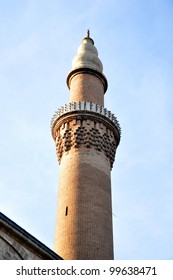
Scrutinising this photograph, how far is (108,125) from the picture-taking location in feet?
62.1

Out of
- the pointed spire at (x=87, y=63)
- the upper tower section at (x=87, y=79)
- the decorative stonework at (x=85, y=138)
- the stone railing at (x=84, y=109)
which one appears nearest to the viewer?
the decorative stonework at (x=85, y=138)

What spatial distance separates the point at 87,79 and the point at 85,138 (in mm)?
3178

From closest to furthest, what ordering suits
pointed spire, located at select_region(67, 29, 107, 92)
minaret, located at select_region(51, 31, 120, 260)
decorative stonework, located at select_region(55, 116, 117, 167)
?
1. minaret, located at select_region(51, 31, 120, 260)
2. decorative stonework, located at select_region(55, 116, 117, 167)
3. pointed spire, located at select_region(67, 29, 107, 92)

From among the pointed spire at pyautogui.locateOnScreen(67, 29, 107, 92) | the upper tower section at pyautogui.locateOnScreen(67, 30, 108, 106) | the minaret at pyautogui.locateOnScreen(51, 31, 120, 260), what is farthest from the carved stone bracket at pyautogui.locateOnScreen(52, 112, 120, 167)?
the pointed spire at pyautogui.locateOnScreen(67, 29, 107, 92)

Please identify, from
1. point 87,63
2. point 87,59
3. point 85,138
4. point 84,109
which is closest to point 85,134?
point 85,138

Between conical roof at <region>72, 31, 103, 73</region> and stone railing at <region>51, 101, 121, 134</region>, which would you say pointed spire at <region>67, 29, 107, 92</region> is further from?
stone railing at <region>51, 101, 121, 134</region>

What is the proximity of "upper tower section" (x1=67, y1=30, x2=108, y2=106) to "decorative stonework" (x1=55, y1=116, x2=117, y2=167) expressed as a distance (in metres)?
1.33

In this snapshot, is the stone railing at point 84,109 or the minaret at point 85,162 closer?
the minaret at point 85,162

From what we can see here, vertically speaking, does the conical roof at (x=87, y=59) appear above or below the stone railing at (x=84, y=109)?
above

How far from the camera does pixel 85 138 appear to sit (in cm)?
1802

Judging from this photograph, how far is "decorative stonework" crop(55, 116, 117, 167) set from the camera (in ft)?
59.0

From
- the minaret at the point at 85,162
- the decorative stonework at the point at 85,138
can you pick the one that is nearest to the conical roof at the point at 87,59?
the minaret at the point at 85,162

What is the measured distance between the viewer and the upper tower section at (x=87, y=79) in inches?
Answer: 778

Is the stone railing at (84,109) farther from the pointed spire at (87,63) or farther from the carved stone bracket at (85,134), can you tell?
the pointed spire at (87,63)
